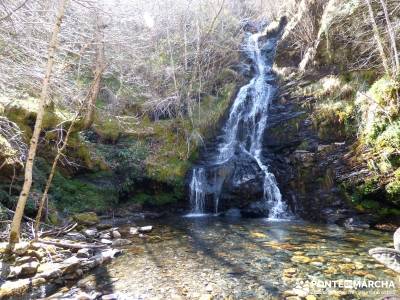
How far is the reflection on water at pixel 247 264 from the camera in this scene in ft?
15.6

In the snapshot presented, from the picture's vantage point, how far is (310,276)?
17.1 ft

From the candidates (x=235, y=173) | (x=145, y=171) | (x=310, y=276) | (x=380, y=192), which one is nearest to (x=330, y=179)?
(x=380, y=192)

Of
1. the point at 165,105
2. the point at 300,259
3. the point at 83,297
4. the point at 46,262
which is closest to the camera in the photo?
the point at 83,297

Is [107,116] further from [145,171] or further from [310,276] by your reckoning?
[310,276]

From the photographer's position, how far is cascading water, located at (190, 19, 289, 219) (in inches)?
460

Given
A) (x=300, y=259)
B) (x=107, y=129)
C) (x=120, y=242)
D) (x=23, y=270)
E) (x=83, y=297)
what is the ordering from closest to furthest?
(x=83, y=297), (x=23, y=270), (x=300, y=259), (x=120, y=242), (x=107, y=129)

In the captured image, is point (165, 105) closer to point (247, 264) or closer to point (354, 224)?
point (354, 224)

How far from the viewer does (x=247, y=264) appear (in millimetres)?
5922

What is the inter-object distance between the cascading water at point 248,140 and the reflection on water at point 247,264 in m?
2.98

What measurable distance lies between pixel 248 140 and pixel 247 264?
816cm

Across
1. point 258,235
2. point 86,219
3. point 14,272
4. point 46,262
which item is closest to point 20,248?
point 46,262

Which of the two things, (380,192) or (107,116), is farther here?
(107,116)

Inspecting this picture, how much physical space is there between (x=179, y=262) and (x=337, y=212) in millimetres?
5666

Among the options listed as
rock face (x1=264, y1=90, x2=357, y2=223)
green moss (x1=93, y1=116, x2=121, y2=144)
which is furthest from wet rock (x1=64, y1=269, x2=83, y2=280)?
green moss (x1=93, y1=116, x2=121, y2=144)
